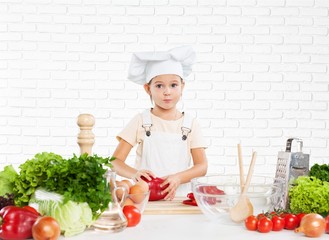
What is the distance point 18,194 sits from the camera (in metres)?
2.02

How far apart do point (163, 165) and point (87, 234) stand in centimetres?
188

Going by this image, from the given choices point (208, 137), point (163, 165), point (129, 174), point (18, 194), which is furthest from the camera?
point (208, 137)

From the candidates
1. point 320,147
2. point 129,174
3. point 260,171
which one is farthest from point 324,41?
point 129,174

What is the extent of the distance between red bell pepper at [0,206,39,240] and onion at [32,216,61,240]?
4cm

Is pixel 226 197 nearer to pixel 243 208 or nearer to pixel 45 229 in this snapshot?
pixel 243 208

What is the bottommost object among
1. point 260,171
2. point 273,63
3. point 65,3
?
point 260,171

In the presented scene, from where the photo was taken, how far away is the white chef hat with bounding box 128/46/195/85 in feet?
11.3

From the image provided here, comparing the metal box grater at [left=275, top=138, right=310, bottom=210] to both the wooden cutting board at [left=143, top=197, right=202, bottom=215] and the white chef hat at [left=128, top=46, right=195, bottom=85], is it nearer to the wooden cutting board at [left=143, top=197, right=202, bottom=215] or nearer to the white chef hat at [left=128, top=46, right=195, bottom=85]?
the wooden cutting board at [left=143, top=197, right=202, bottom=215]

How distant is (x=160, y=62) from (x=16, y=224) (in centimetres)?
193

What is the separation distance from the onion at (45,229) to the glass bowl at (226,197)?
2.01 ft

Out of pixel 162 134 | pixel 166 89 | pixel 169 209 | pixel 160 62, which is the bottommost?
pixel 169 209

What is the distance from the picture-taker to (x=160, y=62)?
11.4 ft

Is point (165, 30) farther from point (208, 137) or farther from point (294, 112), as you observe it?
point (294, 112)

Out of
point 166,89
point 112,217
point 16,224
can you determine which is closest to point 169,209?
point 112,217
